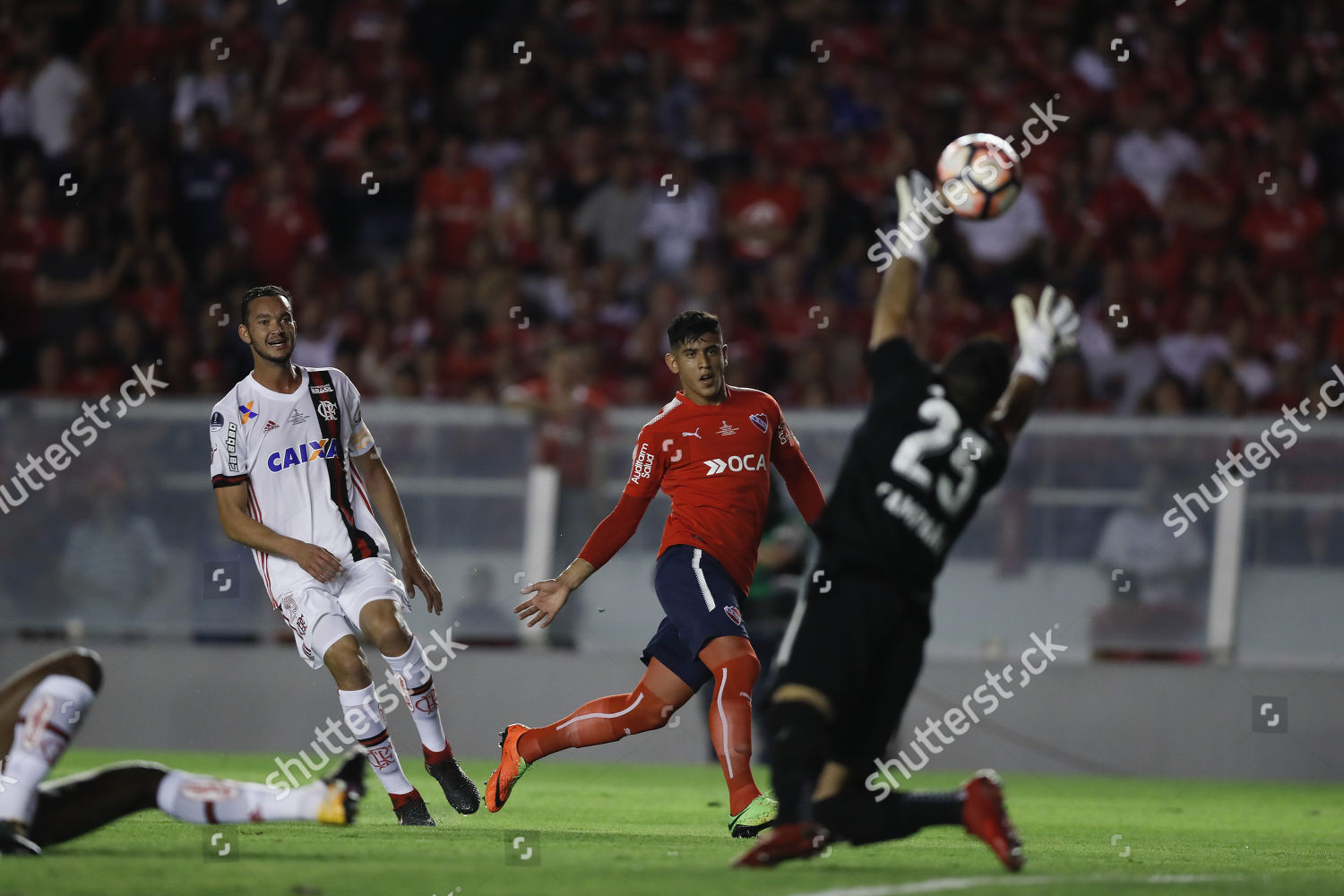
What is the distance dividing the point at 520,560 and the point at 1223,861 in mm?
6913

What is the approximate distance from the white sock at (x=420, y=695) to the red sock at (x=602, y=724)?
0.47 meters

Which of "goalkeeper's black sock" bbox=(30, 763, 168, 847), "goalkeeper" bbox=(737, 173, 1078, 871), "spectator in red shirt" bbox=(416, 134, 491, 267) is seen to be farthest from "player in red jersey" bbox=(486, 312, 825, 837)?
"spectator in red shirt" bbox=(416, 134, 491, 267)

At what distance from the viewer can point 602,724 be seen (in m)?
7.87

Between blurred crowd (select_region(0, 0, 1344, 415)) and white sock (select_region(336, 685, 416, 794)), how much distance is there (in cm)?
576

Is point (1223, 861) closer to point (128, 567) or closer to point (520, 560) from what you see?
point (520, 560)

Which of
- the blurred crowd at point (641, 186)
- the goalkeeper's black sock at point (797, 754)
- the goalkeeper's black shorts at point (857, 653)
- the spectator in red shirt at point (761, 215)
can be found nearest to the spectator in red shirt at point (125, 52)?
the blurred crowd at point (641, 186)

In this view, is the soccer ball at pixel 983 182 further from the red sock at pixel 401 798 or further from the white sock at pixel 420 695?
the red sock at pixel 401 798

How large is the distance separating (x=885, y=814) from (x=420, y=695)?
9.36 feet

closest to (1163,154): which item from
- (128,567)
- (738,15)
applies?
(738,15)

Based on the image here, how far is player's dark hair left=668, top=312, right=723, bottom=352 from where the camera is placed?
7586 millimetres

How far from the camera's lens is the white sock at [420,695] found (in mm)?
7688

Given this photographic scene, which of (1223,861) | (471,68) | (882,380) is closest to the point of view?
(882,380)

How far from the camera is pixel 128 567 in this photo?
13203 mm

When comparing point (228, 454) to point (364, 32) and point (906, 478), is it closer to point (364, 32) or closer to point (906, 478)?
point (906, 478)
